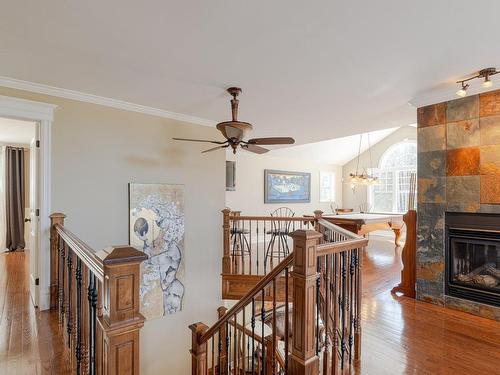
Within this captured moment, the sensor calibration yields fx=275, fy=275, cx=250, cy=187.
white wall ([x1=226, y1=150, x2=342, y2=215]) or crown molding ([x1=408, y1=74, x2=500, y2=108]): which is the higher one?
crown molding ([x1=408, y1=74, x2=500, y2=108])

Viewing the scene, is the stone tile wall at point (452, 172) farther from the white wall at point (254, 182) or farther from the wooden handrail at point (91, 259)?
the white wall at point (254, 182)

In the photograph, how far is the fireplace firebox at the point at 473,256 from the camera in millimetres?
3090

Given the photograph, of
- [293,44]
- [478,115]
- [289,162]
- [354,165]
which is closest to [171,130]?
[293,44]

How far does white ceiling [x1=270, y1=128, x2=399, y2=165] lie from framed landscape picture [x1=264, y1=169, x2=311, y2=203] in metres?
0.59

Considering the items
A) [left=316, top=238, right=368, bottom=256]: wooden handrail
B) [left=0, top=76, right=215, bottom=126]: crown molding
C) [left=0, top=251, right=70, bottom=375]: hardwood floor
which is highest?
[left=0, top=76, right=215, bottom=126]: crown molding

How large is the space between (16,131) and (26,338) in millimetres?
4399

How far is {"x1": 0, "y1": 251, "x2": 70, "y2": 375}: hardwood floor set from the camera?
198 cm

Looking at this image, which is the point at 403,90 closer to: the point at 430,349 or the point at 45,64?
the point at 430,349

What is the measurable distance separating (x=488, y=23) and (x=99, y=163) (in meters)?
4.15


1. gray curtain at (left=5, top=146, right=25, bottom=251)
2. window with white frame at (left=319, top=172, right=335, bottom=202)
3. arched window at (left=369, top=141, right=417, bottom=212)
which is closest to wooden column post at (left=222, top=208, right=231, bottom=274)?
gray curtain at (left=5, top=146, right=25, bottom=251)

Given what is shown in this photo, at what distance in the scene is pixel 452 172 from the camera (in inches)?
133

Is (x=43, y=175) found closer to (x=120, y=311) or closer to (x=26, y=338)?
(x=26, y=338)

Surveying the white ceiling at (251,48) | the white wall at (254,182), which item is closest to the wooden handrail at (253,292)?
the white ceiling at (251,48)

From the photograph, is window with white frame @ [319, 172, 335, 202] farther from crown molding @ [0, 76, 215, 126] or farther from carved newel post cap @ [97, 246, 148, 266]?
carved newel post cap @ [97, 246, 148, 266]
